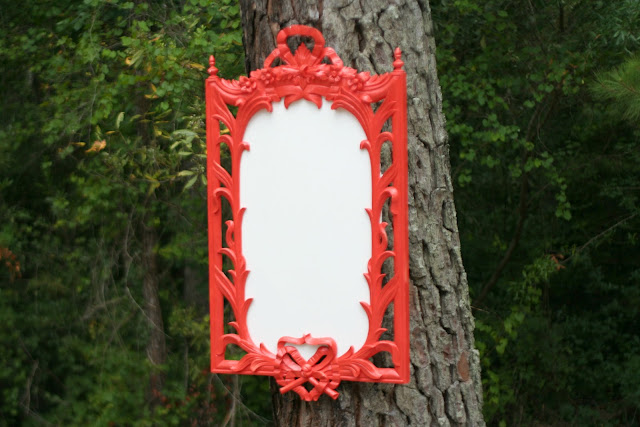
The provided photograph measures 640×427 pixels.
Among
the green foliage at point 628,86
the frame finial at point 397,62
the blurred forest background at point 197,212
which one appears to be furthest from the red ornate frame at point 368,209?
the blurred forest background at point 197,212

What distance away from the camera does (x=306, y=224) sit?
174 cm

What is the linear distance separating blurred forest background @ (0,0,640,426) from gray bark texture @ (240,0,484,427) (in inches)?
75.9

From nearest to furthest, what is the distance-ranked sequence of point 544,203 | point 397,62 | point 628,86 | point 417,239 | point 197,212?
1. point 397,62
2. point 417,239
3. point 628,86
4. point 197,212
5. point 544,203

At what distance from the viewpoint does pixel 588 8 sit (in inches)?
181

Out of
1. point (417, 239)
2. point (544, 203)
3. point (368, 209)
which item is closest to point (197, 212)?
point (544, 203)

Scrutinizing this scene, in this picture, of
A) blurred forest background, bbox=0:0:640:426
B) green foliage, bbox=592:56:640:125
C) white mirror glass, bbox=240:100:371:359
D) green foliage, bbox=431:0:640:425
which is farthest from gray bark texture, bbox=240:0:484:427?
green foliage, bbox=431:0:640:425

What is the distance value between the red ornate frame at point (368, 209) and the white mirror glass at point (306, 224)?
2 centimetres

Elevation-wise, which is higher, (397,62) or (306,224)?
(397,62)

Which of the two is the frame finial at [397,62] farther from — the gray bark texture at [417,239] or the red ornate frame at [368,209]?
the gray bark texture at [417,239]

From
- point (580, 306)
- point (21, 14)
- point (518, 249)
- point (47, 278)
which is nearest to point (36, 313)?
point (47, 278)

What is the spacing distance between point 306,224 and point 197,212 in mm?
3009

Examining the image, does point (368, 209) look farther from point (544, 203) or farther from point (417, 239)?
point (544, 203)

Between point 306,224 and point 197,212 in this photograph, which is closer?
point 306,224

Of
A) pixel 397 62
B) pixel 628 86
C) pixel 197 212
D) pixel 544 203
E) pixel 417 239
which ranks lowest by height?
pixel 417 239
